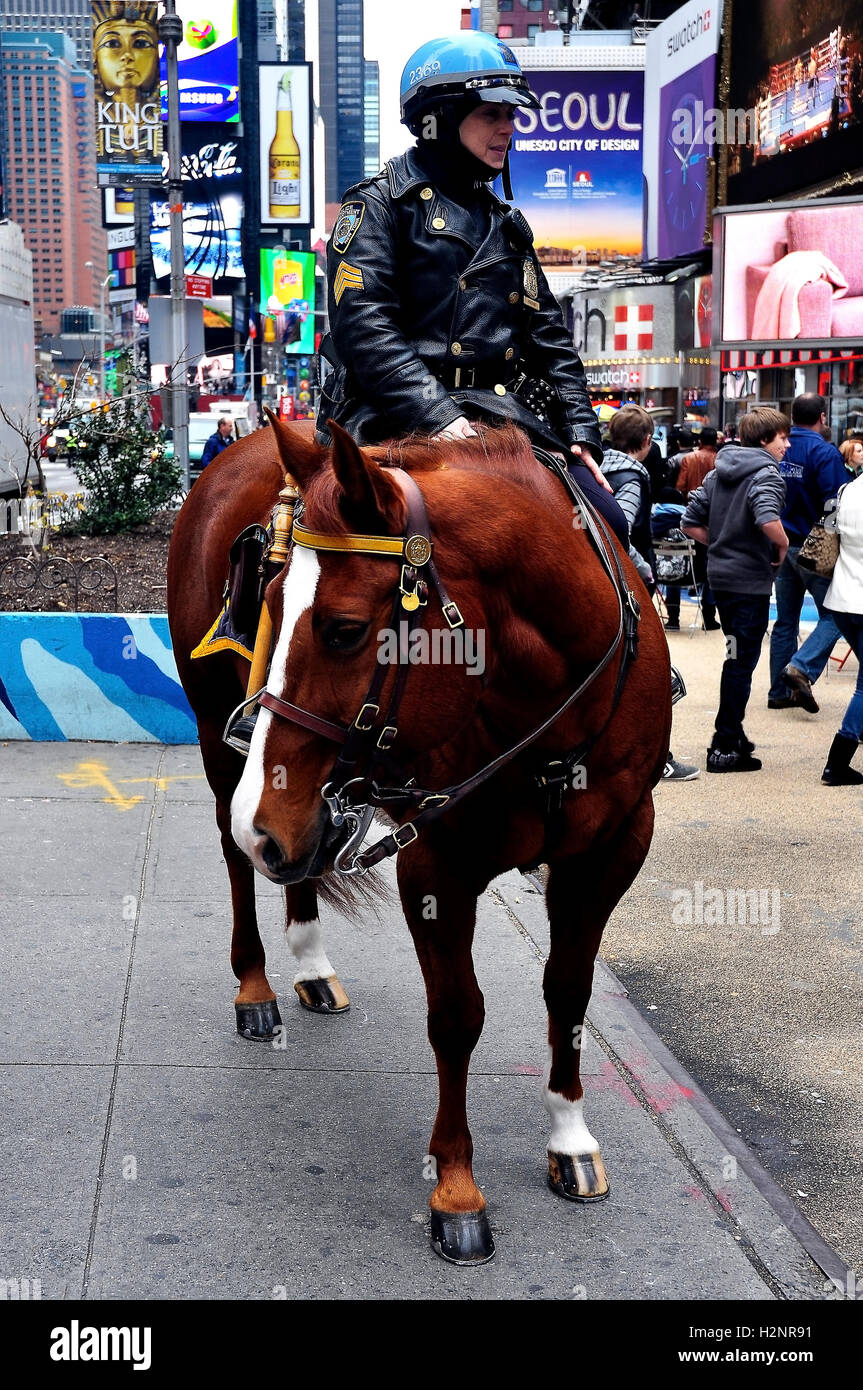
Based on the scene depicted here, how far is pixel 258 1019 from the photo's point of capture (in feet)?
15.4

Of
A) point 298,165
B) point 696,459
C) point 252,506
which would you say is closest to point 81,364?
point 696,459

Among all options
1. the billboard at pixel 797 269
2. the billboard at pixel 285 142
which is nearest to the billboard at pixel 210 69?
the billboard at pixel 285 142

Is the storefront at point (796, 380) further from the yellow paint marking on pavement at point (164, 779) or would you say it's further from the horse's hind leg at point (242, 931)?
the horse's hind leg at point (242, 931)

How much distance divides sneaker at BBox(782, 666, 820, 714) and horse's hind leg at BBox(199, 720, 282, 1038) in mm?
6635

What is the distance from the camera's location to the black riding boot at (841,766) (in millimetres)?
8445

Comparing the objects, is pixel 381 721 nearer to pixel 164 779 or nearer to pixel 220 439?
pixel 164 779

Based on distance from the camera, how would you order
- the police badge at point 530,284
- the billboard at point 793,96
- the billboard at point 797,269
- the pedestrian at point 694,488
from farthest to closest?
the billboard at point 793,96 → the billboard at point 797,269 → the pedestrian at point 694,488 → the police badge at point 530,284

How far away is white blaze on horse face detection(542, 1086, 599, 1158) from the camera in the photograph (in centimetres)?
378

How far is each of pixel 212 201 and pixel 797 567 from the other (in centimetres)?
8944

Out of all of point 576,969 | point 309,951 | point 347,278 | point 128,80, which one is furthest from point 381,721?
point 128,80

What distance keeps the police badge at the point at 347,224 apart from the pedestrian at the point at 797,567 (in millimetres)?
7249
